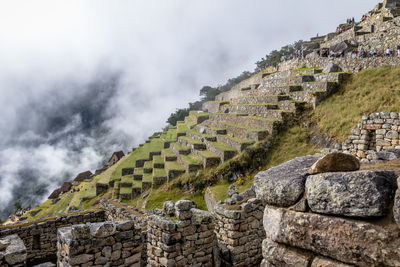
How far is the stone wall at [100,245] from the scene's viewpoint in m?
4.07

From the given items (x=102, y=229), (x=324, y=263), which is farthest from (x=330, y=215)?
(x=102, y=229)

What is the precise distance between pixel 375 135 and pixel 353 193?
26.6 feet

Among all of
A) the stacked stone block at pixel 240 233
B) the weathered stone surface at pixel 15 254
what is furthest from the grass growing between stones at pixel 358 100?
the weathered stone surface at pixel 15 254

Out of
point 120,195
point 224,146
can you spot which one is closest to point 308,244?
point 224,146

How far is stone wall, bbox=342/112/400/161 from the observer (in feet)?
25.2

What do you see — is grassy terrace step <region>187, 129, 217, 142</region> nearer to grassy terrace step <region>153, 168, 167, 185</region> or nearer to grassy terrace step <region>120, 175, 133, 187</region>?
grassy terrace step <region>153, 168, 167, 185</region>

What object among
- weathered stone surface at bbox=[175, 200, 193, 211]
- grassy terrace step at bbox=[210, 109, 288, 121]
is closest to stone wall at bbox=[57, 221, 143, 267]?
weathered stone surface at bbox=[175, 200, 193, 211]

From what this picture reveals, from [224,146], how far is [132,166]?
9889mm

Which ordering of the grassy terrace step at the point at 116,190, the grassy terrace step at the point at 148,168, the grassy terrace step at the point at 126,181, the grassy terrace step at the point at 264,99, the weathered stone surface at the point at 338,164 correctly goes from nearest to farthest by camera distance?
1. the weathered stone surface at the point at 338,164
2. the grassy terrace step at the point at 264,99
3. the grassy terrace step at the point at 116,190
4. the grassy terrace step at the point at 126,181
5. the grassy terrace step at the point at 148,168

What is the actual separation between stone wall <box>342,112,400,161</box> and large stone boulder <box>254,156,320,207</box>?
6.52 m

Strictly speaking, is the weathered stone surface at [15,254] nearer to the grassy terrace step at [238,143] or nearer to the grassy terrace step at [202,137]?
the grassy terrace step at [238,143]

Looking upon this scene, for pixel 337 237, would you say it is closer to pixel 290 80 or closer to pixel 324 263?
pixel 324 263

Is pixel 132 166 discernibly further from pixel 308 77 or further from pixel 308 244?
pixel 308 244

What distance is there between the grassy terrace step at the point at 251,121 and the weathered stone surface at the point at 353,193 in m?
13.3
